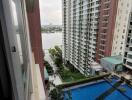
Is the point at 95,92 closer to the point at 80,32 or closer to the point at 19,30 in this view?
the point at 19,30

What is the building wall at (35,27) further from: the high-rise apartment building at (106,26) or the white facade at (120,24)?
the high-rise apartment building at (106,26)

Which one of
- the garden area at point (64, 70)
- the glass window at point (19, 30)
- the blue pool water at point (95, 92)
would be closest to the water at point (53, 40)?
the garden area at point (64, 70)

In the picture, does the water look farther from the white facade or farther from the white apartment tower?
the white facade

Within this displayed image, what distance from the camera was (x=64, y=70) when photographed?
1391 cm

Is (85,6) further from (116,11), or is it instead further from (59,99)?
(59,99)

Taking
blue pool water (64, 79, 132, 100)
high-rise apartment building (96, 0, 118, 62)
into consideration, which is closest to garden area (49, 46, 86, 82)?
high-rise apartment building (96, 0, 118, 62)

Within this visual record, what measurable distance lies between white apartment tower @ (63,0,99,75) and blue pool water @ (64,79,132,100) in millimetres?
6056

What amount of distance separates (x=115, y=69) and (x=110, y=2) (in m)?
5.27

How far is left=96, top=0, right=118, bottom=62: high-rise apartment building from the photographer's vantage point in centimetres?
966

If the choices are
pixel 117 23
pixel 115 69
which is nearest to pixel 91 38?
pixel 117 23

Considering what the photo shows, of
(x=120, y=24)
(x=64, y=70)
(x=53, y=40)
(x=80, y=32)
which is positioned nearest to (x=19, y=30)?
(x=120, y=24)

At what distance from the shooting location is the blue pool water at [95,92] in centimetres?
558

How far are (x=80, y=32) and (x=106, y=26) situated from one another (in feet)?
13.8

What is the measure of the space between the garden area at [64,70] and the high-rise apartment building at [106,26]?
3.56m
